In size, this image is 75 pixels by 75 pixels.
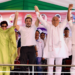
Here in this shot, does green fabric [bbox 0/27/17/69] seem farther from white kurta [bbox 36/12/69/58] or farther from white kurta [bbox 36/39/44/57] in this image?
white kurta [bbox 36/39/44/57]

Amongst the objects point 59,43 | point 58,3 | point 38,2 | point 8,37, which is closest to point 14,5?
point 38,2

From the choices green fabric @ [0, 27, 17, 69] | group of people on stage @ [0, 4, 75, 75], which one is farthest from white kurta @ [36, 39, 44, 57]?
green fabric @ [0, 27, 17, 69]

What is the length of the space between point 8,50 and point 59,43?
840 millimetres

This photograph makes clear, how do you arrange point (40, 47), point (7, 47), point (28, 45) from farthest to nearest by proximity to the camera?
point (40, 47) < point (28, 45) < point (7, 47)

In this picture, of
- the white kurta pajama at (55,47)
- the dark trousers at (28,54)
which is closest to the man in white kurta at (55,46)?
the white kurta pajama at (55,47)

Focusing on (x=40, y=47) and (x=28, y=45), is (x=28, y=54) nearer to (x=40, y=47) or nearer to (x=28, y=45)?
(x=28, y=45)

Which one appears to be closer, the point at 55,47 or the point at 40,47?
the point at 55,47

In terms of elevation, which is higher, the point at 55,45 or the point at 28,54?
the point at 55,45

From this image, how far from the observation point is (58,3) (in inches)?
141

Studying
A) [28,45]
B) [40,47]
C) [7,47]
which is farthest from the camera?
[40,47]

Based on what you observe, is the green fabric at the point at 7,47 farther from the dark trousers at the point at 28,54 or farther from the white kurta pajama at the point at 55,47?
the white kurta pajama at the point at 55,47

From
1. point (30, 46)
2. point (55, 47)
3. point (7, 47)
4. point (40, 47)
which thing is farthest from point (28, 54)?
point (40, 47)

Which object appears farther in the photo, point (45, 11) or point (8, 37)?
point (45, 11)

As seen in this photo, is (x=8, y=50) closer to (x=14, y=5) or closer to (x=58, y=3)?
(x=14, y=5)
